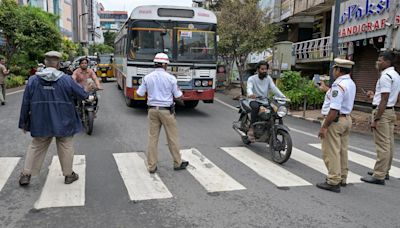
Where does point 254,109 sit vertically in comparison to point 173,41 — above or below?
below

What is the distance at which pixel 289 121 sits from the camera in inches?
483

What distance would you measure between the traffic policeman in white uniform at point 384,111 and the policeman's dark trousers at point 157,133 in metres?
2.96

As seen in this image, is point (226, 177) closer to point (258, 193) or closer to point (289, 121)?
point (258, 193)

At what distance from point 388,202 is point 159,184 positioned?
304 centimetres

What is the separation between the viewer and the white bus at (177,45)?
11398 mm

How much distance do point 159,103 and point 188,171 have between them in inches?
46.4

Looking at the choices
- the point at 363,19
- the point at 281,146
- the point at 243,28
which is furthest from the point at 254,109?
the point at 243,28

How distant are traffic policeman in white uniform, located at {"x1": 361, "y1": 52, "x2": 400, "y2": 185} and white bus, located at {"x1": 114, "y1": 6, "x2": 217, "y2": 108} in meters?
6.68

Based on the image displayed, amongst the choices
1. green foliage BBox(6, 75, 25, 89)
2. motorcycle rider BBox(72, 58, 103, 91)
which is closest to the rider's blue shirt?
motorcycle rider BBox(72, 58, 103, 91)

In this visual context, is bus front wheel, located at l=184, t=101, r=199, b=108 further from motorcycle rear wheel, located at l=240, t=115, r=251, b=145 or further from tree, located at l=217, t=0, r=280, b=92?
tree, located at l=217, t=0, r=280, b=92

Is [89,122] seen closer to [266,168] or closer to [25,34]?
[266,168]

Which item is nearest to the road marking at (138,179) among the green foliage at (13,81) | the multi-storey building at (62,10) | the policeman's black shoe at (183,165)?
the policeman's black shoe at (183,165)

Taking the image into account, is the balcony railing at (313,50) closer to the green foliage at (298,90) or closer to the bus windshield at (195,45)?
the green foliage at (298,90)

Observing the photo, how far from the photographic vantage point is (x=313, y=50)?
2131 centimetres
